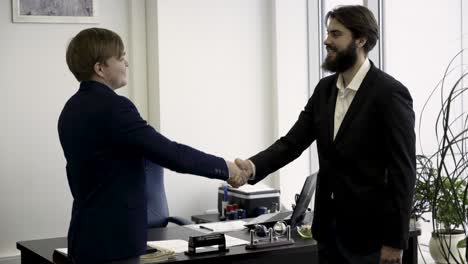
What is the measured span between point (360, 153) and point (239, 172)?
0.68m

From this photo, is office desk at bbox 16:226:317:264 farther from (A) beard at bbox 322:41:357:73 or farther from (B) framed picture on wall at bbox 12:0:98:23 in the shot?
(B) framed picture on wall at bbox 12:0:98:23

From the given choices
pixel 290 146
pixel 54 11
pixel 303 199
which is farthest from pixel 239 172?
pixel 54 11

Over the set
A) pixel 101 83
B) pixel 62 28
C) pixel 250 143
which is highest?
pixel 62 28

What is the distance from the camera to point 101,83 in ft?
8.62

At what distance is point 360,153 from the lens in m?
2.63

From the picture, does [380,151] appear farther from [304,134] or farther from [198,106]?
[198,106]

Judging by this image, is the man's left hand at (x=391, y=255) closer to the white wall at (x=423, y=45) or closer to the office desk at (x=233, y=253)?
the office desk at (x=233, y=253)

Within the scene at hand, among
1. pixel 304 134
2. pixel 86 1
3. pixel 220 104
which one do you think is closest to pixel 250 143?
pixel 220 104

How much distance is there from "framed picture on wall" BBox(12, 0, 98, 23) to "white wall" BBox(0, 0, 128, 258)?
5 centimetres

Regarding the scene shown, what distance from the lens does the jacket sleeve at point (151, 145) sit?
2551 mm

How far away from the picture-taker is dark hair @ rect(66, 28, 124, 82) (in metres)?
2.61

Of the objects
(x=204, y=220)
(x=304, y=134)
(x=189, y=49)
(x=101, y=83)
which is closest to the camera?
(x=101, y=83)

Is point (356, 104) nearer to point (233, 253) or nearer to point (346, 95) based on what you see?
point (346, 95)

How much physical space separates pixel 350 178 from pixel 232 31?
2953mm
